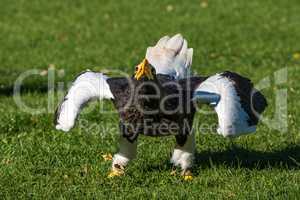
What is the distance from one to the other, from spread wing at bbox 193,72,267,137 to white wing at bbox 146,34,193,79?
18.6 inches

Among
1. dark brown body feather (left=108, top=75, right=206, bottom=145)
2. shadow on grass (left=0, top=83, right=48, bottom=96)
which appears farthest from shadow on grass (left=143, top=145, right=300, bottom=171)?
shadow on grass (left=0, top=83, right=48, bottom=96)

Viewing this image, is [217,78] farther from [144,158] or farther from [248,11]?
[248,11]

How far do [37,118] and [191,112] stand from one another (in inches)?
121

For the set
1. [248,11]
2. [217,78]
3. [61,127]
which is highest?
[248,11]

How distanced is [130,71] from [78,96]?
5809 mm

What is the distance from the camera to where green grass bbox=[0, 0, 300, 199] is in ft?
21.7

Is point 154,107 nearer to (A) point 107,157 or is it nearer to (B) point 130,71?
(A) point 107,157

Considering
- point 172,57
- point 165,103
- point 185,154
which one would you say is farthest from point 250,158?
point 165,103

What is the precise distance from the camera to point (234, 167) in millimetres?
7125

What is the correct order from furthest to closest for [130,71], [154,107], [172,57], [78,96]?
[130,71]
[172,57]
[78,96]
[154,107]

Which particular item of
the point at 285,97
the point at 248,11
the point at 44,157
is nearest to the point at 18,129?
the point at 44,157

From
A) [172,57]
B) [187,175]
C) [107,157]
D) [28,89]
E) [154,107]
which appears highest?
[172,57]

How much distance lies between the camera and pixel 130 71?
1248 centimetres

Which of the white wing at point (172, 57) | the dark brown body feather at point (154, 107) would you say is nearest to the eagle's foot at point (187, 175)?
the dark brown body feather at point (154, 107)
